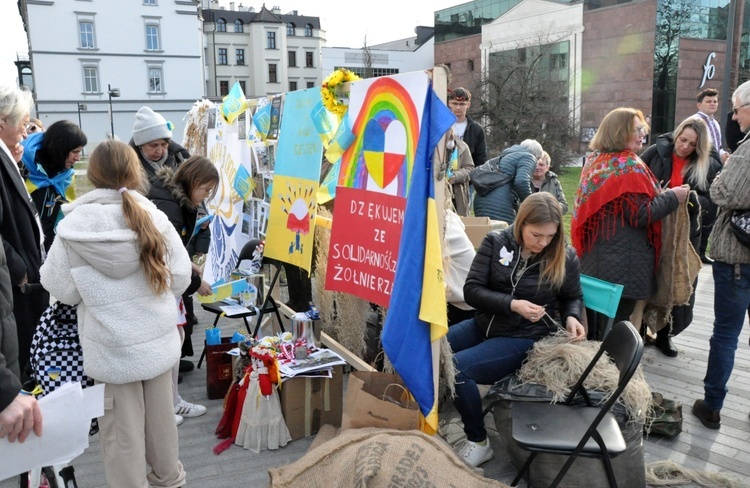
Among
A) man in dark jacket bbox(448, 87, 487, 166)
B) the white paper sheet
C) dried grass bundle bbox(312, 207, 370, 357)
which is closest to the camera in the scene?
the white paper sheet

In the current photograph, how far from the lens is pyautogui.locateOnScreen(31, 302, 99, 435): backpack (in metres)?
2.47

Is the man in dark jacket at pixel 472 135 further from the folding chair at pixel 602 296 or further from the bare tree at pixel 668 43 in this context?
the bare tree at pixel 668 43

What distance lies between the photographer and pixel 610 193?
12.5 ft

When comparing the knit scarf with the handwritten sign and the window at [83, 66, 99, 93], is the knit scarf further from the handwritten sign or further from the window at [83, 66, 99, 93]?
the window at [83, 66, 99, 93]

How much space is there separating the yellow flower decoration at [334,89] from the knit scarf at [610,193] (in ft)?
5.39

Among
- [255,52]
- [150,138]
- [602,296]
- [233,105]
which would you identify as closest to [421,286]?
[602,296]

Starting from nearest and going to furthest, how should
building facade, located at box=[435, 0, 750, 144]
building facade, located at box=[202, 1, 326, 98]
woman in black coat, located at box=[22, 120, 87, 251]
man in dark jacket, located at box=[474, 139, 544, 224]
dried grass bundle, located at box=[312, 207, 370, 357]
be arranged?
1. woman in black coat, located at box=[22, 120, 87, 251]
2. dried grass bundle, located at box=[312, 207, 370, 357]
3. man in dark jacket, located at box=[474, 139, 544, 224]
4. building facade, located at box=[435, 0, 750, 144]
5. building facade, located at box=[202, 1, 326, 98]

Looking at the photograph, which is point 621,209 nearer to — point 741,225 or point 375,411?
point 741,225

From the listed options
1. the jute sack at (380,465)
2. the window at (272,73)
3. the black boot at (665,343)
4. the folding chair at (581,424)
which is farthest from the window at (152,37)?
the folding chair at (581,424)

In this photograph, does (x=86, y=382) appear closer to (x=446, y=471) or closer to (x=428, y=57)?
(x=446, y=471)

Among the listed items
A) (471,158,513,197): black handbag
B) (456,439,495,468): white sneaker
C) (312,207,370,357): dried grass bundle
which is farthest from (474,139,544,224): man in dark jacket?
(456,439,495,468): white sneaker

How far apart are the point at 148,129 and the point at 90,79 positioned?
4585 centimetres

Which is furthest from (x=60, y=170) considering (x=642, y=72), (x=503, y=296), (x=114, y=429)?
(x=642, y=72)

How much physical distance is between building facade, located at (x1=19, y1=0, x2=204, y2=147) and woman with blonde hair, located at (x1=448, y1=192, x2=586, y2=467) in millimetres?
42892
